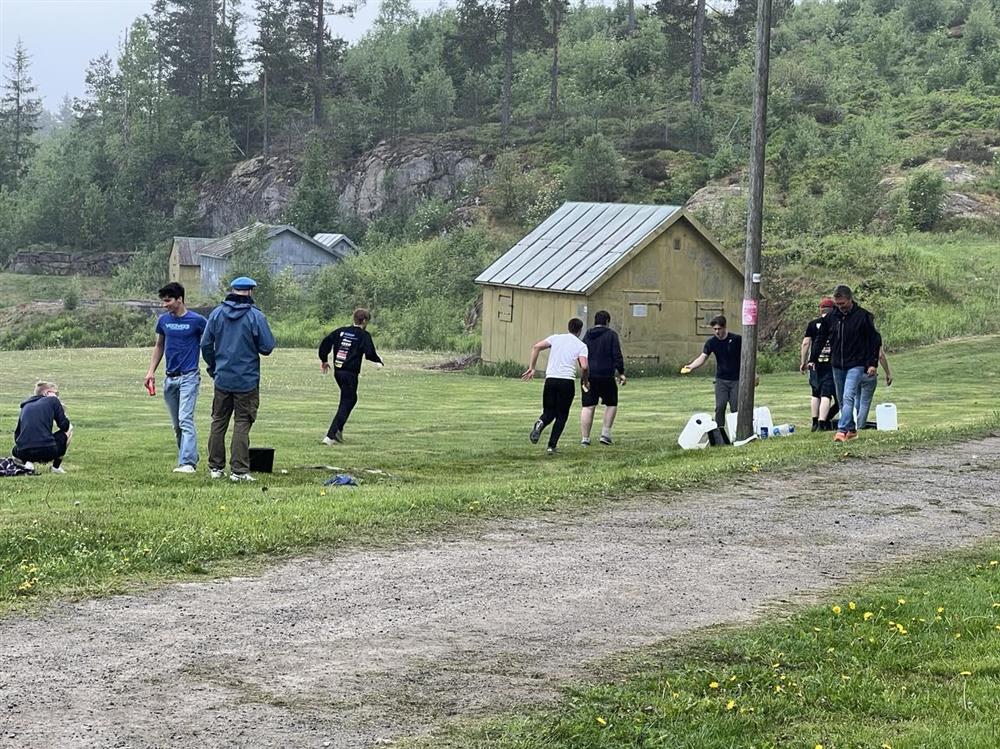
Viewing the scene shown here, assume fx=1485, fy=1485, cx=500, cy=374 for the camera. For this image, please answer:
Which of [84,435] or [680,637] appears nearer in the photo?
[680,637]

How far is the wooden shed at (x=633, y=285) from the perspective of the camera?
39.7 meters

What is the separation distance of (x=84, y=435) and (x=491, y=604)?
42.8ft

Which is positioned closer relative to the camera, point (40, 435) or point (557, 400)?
point (40, 435)

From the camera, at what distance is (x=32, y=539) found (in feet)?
33.6

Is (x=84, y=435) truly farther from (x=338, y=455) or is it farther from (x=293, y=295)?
(x=293, y=295)

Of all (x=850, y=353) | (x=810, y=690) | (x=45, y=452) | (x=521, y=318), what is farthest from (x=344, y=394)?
(x=521, y=318)

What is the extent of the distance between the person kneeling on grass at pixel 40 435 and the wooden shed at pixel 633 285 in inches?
953

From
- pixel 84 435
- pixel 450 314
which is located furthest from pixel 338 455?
pixel 450 314

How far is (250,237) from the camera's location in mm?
76688

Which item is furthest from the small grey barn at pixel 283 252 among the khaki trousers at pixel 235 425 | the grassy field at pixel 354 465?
the khaki trousers at pixel 235 425

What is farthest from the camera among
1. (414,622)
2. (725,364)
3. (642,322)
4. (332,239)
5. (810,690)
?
(332,239)

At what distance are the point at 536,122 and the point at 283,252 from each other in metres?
19.9

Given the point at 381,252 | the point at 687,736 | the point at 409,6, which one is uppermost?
the point at 409,6

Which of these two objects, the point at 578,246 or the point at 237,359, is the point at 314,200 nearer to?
the point at 578,246
